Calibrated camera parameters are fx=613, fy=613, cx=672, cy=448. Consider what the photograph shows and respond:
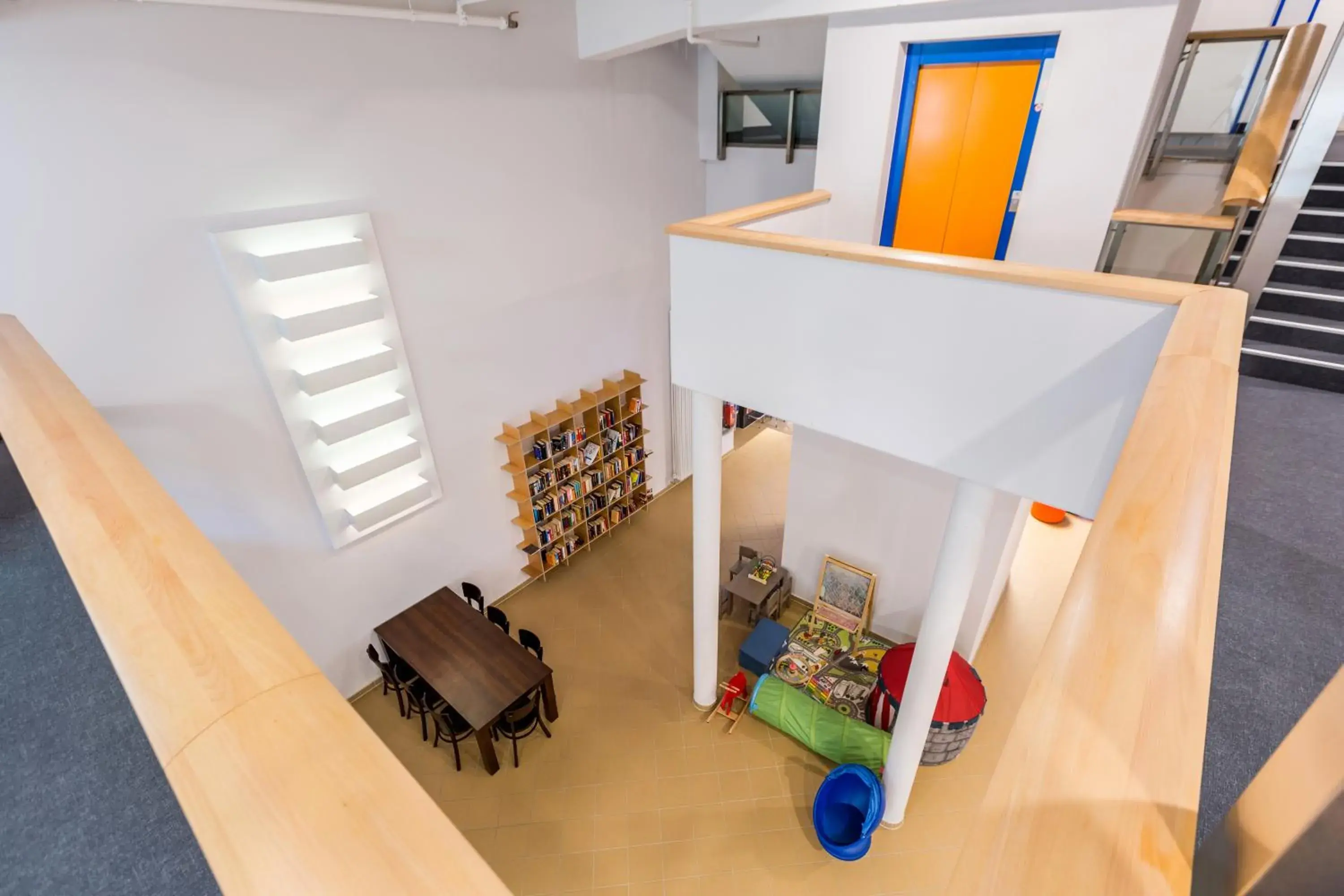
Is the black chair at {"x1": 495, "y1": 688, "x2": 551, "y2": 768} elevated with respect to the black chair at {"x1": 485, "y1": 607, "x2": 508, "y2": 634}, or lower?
lower

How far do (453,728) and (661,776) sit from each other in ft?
5.22

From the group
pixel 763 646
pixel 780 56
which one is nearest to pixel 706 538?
pixel 763 646

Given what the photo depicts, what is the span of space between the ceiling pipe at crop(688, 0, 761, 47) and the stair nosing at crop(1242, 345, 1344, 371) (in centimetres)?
400

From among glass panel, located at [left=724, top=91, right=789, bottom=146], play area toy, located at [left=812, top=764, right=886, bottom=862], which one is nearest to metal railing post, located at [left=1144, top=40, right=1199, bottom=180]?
glass panel, located at [left=724, top=91, right=789, bottom=146]

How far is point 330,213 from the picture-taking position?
13.1 ft

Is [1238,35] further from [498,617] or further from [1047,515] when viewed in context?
[498,617]

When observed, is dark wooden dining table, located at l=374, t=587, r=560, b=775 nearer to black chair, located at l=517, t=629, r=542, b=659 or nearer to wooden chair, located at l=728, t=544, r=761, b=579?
black chair, located at l=517, t=629, r=542, b=659

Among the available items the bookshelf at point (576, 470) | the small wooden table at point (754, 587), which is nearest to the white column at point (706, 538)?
the small wooden table at point (754, 587)

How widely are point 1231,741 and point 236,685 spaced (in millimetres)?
2057

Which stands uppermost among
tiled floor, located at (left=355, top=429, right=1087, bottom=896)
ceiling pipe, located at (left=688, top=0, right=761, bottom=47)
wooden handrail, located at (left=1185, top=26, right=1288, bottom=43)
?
ceiling pipe, located at (left=688, top=0, right=761, bottom=47)

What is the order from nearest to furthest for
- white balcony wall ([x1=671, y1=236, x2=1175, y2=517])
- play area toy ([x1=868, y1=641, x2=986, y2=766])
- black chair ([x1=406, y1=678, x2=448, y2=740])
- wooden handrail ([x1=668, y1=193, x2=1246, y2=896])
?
wooden handrail ([x1=668, y1=193, x2=1246, y2=896])
white balcony wall ([x1=671, y1=236, x2=1175, y2=517])
play area toy ([x1=868, y1=641, x2=986, y2=766])
black chair ([x1=406, y1=678, x2=448, y2=740])

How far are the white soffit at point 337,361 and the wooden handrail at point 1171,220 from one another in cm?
479

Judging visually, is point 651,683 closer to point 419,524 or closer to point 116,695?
point 419,524

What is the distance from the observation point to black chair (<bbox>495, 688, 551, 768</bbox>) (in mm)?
4535
